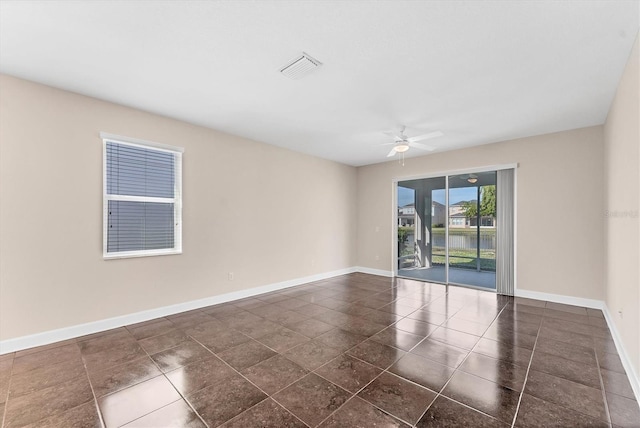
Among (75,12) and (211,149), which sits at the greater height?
(75,12)

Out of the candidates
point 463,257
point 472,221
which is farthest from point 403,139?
point 463,257

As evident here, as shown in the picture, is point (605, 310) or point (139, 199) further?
point (605, 310)

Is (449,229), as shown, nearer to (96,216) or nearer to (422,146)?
(422,146)

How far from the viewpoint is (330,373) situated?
239 cm

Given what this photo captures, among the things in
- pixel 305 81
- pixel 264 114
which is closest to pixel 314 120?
pixel 264 114

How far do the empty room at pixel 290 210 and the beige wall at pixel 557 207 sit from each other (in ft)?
0.11

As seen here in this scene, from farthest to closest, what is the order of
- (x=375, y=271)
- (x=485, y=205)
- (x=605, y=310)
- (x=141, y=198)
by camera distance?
1. (x=375, y=271)
2. (x=485, y=205)
3. (x=605, y=310)
4. (x=141, y=198)

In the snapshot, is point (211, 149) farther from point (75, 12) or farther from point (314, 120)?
point (75, 12)

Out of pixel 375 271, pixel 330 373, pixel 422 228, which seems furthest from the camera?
pixel 375 271

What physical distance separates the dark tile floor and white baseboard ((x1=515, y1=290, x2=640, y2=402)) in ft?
0.25

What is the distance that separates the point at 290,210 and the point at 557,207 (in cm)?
465

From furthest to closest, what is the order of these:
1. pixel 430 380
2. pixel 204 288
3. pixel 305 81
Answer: pixel 204 288
pixel 305 81
pixel 430 380

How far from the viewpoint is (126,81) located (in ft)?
9.59

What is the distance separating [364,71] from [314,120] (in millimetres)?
→ 1426
